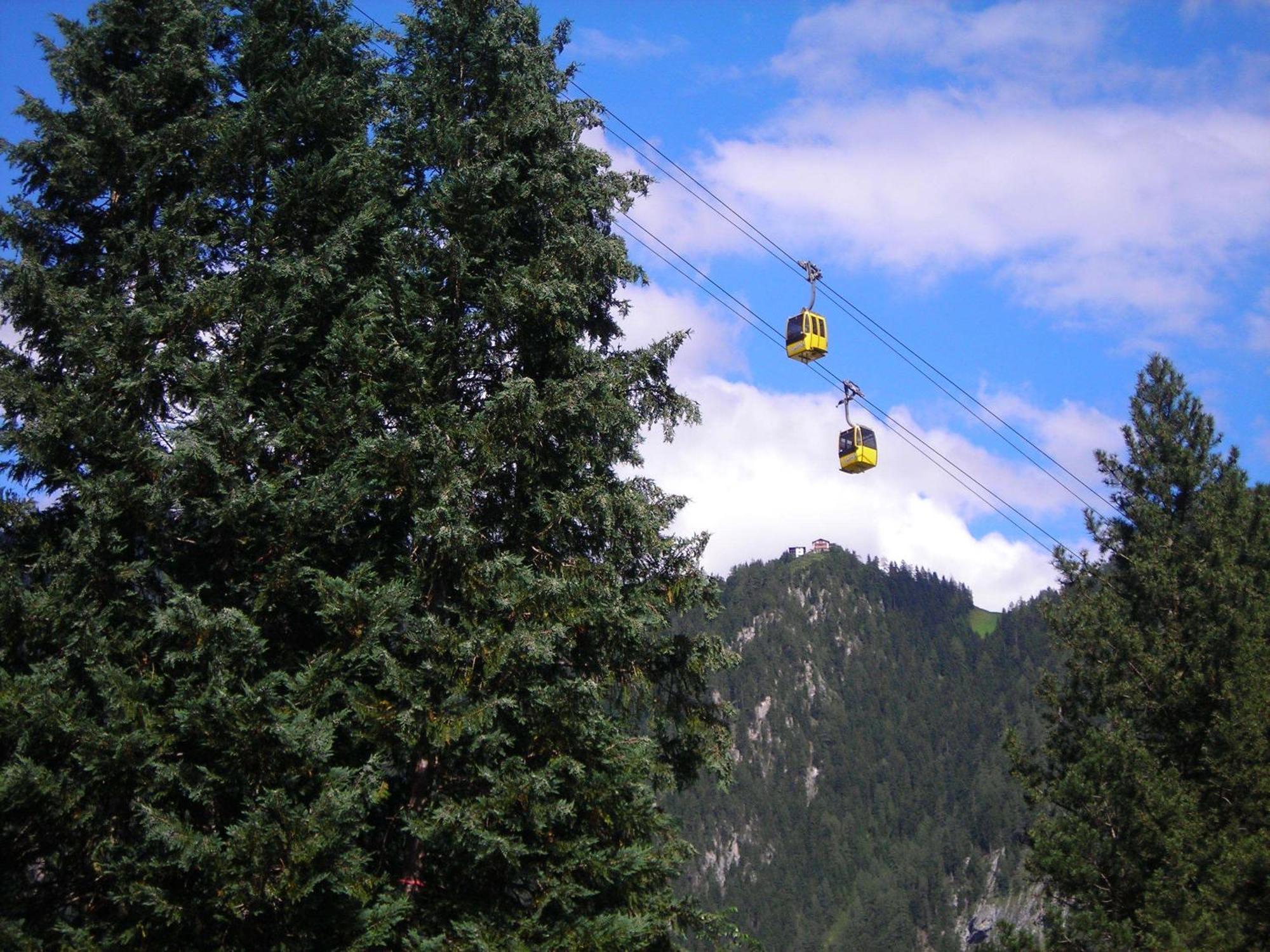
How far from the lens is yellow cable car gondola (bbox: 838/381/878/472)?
64.8 ft

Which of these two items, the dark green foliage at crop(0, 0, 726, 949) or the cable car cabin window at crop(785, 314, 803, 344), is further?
the cable car cabin window at crop(785, 314, 803, 344)

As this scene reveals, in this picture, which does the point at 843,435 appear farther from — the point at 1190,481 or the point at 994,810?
the point at 994,810

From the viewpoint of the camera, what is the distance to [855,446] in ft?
65.0

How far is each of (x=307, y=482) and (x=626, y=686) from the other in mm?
5043

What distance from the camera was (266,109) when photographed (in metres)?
15.1

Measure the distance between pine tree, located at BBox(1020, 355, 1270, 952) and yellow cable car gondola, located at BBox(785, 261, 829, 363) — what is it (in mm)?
10525

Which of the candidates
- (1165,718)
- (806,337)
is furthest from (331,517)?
(1165,718)

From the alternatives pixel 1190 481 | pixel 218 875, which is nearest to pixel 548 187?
pixel 218 875

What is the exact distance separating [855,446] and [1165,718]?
10190mm

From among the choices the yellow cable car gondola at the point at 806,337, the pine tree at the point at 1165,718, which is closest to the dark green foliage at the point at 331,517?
the yellow cable car gondola at the point at 806,337

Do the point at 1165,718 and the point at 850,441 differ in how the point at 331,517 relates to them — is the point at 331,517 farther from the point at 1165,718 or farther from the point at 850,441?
the point at 1165,718

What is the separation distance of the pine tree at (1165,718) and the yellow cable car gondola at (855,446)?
323 inches

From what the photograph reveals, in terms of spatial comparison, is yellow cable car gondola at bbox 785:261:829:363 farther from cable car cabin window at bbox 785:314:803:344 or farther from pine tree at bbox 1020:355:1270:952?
pine tree at bbox 1020:355:1270:952

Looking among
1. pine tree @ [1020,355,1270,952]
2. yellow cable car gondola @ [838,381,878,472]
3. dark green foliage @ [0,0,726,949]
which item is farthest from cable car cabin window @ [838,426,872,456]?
pine tree @ [1020,355,1270,952]
